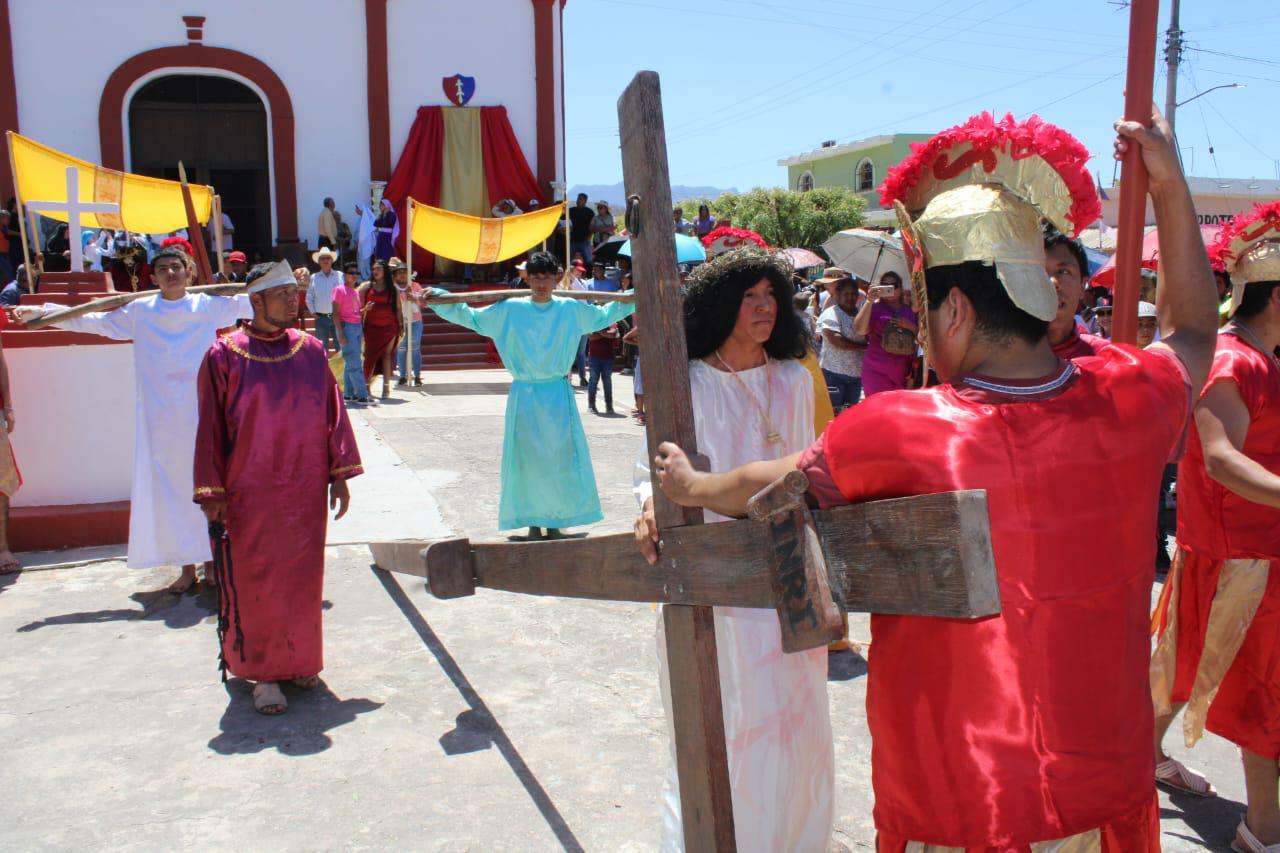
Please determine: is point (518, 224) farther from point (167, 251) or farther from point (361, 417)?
point (167, 251)

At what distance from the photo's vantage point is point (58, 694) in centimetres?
446

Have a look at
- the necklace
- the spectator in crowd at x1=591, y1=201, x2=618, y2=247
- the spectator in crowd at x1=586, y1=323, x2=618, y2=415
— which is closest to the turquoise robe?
the necklace

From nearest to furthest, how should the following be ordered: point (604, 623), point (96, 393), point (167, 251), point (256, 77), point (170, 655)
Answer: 1. point (170, 655)
2. point (604, 623)
3. point (167, 251)
4. point (96, 393)
5. point (256, 77)

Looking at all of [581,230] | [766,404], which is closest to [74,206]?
[766,404]

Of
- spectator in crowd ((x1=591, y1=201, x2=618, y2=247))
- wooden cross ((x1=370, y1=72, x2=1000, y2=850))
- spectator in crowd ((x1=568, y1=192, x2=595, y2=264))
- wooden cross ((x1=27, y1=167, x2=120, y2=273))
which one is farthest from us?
spectator in crowd ((x1=591, y1=201, x2=618, y2=247))

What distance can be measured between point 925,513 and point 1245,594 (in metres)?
2.33

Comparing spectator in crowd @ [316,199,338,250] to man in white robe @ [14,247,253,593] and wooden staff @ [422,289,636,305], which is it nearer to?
wooden staff @ [422,289,636,305]

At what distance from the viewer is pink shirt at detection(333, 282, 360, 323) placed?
45.3 feet

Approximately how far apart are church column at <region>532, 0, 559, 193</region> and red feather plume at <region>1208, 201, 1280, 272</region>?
726 inches

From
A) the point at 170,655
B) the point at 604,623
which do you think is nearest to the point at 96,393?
the point at 170,655

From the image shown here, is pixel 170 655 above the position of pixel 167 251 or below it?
below

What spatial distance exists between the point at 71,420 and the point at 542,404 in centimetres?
301

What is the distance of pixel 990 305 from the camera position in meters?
1.75

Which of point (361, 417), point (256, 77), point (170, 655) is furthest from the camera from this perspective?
point (256, 77)
